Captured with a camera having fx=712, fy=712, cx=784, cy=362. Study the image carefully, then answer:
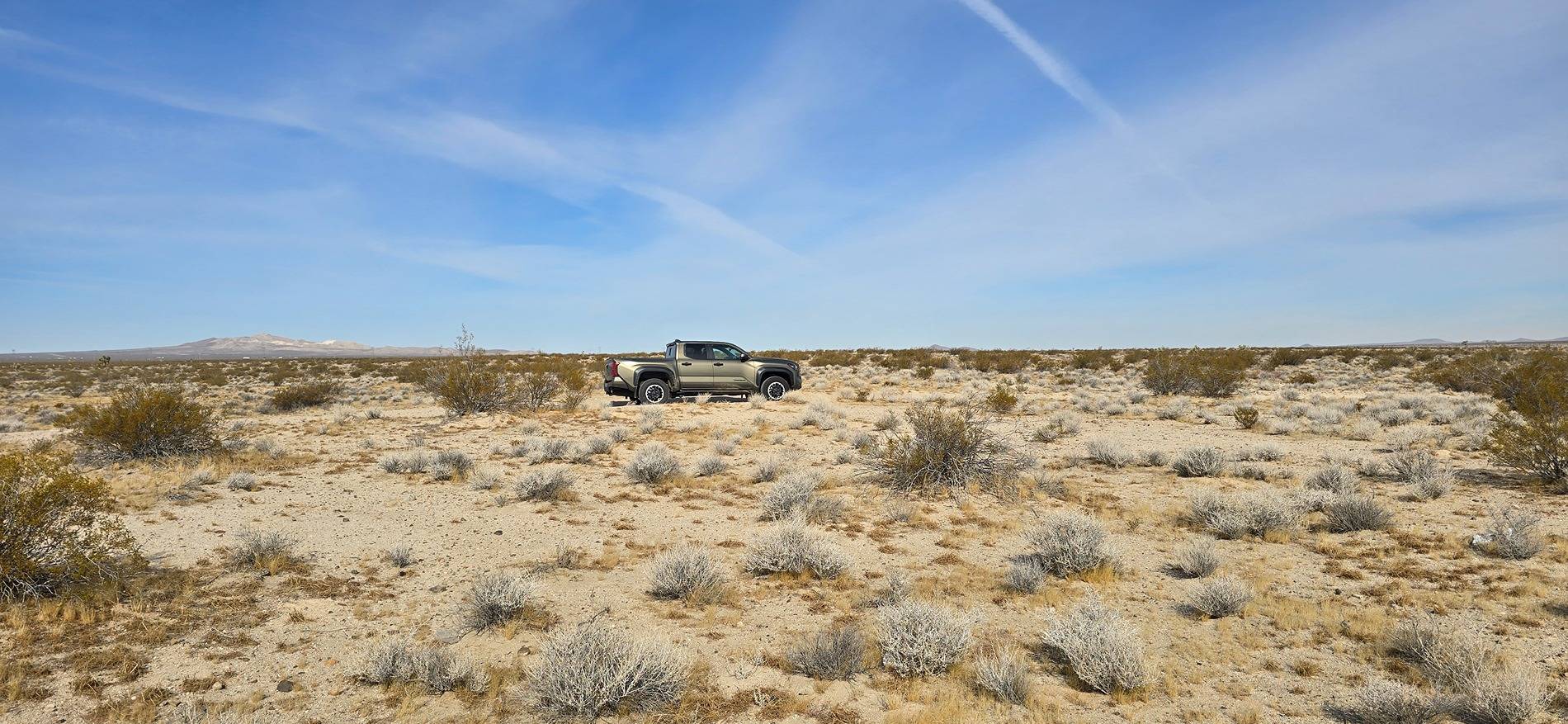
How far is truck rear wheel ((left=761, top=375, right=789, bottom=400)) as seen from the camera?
22.7 meters

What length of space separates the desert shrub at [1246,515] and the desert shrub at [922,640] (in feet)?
14.4

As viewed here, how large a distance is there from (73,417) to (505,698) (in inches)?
549

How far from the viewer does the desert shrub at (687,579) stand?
622 cm

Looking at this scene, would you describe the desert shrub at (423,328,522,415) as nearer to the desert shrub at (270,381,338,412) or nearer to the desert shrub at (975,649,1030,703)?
the desert shrub at (270,381,338,412)

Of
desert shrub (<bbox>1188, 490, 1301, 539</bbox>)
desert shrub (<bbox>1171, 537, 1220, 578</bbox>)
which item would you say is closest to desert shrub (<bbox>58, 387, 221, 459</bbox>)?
desert shrub (<bbox>1171, 537, 1220, 578</bbox>)

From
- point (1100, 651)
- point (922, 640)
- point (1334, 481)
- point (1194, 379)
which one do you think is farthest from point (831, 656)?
point (1194, 379)

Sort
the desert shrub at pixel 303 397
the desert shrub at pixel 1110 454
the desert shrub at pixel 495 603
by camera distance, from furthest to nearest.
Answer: the desert shrub at pixel 303 397, the desert shrub at pixel 1110 454, the desert shrub at pixel 495 603

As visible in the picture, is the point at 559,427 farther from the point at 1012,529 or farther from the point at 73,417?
the point at 1012,529

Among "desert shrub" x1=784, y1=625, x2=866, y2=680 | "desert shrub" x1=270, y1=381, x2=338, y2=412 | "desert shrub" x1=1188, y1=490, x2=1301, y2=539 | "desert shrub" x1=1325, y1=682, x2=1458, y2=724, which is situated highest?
"desert shrub" x1=270, y1=381, x2=338, y2=412

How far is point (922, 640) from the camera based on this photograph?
15.8 feet

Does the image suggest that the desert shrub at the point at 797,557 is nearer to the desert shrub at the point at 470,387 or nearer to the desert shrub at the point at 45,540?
the desert shrub at the point at 45,540

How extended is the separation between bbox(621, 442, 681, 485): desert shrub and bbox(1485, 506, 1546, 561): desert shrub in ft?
31.3

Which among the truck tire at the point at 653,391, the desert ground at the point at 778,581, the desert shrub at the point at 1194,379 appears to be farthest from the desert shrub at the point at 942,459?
the desert shrub at the point at 1194,379

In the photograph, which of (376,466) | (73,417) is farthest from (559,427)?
(73,417)
